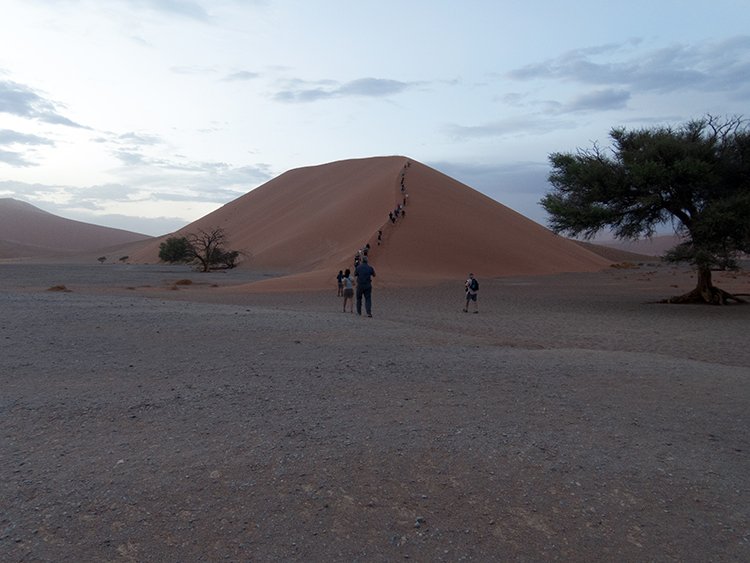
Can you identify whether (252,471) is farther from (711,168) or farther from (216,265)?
(216,265)

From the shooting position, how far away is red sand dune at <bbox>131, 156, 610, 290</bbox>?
4553cm

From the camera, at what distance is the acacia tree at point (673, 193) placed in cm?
2267

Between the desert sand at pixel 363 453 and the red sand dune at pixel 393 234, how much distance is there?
23.8 meters

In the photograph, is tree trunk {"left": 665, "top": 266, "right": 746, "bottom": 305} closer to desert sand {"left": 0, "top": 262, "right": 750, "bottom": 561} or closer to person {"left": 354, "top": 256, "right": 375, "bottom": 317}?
person {"left": 354, "top": 256, "right": 375, "bottom": 317}

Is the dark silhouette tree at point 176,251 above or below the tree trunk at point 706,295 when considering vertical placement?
above

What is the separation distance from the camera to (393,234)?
49781mm

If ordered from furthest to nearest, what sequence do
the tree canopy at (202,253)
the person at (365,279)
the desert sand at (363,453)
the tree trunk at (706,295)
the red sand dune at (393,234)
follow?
the tree canopy at (202,253), the red sand dune at (393,234), the tree trunk at (706,295), the person at (365,279), the desert sand at (363,453)

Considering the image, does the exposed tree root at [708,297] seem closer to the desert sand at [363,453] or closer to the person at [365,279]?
the person at [365,279]

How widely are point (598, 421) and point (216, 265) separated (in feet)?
182

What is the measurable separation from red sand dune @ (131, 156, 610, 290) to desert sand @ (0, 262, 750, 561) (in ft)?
77.9

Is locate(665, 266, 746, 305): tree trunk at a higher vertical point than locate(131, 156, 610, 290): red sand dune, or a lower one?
lower

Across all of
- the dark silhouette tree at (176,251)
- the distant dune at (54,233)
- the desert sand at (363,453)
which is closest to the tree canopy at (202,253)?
the dark silhouette tree at (176,251)

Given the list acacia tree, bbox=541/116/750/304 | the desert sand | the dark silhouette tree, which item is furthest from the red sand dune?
the desert sand

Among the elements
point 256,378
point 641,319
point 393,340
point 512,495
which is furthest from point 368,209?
point 512,495
